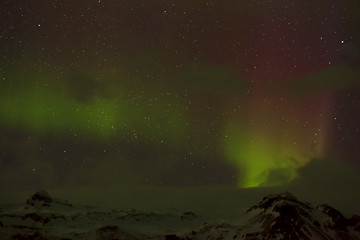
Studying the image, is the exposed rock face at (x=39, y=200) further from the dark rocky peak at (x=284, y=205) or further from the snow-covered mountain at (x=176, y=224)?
the dark rocky peak at (x=284, y=205)

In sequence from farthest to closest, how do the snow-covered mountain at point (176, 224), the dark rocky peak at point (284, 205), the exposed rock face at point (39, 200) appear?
1. the exposed rock face at point (39, 200)
2. the dark rocky peak at point (284, 205)
3. the snow-covered mountain at point (176, 224)

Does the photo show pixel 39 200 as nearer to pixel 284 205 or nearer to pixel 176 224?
pixel 176 224

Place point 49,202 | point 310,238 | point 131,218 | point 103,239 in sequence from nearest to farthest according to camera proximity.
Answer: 1. point 103,239
2. point 310,238
3. point 131,218
4. point 49,202

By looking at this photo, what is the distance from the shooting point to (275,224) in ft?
94.4

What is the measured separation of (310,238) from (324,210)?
277 cm

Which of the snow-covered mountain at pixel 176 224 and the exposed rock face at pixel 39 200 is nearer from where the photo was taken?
the snow-covered mountain at pixel 176 224

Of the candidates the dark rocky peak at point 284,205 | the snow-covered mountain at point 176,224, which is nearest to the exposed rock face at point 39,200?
the snow-covered mountain at point 176,224

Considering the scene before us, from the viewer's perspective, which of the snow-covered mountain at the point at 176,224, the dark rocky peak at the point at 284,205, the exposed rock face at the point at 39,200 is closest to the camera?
the snow-covered mountain at the point at 176,224

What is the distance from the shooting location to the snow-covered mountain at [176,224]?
26984 millimetres

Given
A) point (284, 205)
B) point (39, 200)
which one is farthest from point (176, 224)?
point (39, 200)

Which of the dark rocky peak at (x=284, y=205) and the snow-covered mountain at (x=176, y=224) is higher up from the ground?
the dark rocky peak at (x=284, y=205)

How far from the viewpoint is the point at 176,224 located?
98.8 feet

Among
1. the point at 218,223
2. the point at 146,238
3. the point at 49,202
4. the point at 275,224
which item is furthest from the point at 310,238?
the point at 49,202

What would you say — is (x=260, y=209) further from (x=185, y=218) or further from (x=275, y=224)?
(x=185, y=218)
